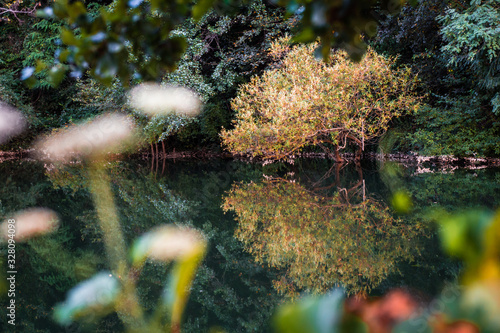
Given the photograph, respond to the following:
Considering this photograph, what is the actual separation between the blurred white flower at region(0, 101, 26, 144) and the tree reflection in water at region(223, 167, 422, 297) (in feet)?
46.0

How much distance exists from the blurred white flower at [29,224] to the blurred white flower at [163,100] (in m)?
8.05

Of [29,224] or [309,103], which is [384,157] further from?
[29,224]

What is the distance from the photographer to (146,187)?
6949 millimetres

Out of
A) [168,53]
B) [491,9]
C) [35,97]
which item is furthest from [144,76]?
[35,97]

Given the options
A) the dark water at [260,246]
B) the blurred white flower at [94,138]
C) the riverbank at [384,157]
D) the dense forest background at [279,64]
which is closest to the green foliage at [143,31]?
the dark water at [260,246]

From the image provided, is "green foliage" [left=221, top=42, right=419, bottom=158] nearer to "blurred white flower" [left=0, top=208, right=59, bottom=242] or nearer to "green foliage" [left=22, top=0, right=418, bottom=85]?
"blurred white flower" [left=0, top=208, right=59, bottom=242]

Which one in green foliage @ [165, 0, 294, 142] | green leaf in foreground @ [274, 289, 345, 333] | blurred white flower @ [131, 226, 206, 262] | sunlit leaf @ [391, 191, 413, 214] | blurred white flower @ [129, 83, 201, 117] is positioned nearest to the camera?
green leaf in foreground @ [274, 289, 345, 333]

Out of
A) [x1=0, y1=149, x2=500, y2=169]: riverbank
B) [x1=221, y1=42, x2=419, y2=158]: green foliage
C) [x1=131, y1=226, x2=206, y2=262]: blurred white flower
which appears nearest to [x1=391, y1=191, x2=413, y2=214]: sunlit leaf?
[x1=131, y1=226, x2=206, y2=262]: blurred white flower

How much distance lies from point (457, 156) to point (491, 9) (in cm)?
368

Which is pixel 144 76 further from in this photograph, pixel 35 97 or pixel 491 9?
pixel 35 97

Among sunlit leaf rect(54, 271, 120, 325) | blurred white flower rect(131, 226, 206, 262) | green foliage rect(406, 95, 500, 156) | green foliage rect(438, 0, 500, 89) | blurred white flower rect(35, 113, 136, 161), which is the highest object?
green foliage rect(438, 0, 500, 89)

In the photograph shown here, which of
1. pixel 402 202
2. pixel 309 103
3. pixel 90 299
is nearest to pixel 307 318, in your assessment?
pixel 90 299

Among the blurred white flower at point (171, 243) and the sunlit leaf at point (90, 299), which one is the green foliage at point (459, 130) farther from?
the sunlit leaf at point (90, 299)

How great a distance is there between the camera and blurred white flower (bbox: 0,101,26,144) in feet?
51.2
